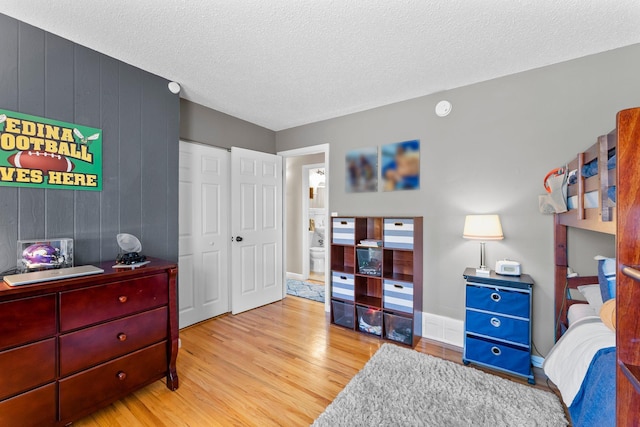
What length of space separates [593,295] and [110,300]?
311 cm

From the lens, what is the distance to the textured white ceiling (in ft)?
5.18

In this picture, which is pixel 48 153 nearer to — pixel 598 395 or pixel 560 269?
pixel 598 395

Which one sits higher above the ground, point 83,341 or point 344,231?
point 344,231

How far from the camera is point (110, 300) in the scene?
64.1 inches

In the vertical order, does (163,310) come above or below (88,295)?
below

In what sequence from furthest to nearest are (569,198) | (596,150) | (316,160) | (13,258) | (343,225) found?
(316,160) < (343,225) < (569,198) < (13,258) < (596,150)

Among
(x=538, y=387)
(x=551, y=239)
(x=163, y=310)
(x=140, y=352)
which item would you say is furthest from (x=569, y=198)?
(x=140, y=352)

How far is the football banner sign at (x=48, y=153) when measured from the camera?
65.2 inches

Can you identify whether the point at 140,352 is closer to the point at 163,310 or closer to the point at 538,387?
the point at 163,310

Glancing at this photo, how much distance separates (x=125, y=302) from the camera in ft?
5.55

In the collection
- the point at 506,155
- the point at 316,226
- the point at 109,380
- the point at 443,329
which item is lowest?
the point at 443,329

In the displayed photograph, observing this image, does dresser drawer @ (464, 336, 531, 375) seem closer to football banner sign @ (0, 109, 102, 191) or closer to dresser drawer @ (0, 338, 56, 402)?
dresser drawer @ (0, 338, 56, 402)

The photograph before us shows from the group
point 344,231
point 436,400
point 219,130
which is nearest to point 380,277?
point 344,231

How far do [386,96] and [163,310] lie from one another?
276 cm
